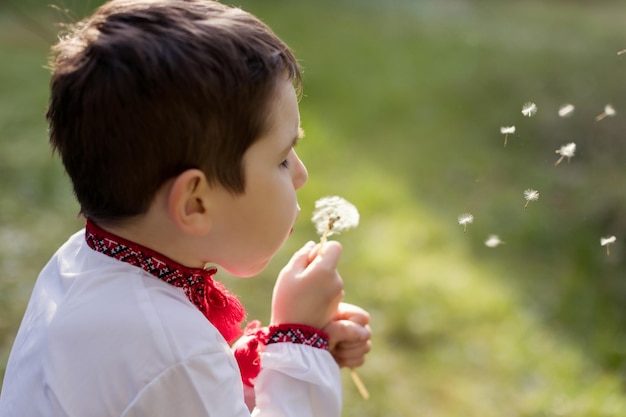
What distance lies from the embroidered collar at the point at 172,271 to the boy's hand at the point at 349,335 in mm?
181

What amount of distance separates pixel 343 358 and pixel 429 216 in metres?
1.90

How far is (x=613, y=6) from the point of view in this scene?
6074 mm

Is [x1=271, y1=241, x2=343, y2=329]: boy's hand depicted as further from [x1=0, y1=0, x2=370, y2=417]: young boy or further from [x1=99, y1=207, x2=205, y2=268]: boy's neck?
[x1=99, y1=207, x2=205, y2=268]: boy's neck

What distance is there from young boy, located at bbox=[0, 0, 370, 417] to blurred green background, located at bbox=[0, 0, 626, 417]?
49 centimetres

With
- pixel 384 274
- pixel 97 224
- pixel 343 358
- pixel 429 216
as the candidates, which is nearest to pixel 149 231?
pixel 97 224

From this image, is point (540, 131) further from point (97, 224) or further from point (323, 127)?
point (97, 224)

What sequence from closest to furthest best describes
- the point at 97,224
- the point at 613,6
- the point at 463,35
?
the point at 97,224 < the point at 463,35 < the point at 613,6

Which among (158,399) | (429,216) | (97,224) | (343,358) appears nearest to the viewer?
(158,399)

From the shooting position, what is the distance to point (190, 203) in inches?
41.9

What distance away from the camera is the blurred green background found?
2244mm

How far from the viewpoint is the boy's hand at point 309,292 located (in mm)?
1229

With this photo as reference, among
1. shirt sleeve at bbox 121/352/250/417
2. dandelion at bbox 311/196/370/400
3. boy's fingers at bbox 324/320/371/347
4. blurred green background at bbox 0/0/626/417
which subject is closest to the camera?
shirt sleeve at bbox 121/352/250/417

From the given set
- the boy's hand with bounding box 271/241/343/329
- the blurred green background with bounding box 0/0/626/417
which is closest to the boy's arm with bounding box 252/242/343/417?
the boy's hand with bounding box 271/241/343/329

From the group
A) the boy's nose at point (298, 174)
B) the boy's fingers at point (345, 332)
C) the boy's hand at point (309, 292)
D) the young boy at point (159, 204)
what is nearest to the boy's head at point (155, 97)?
the young boy at point (159, 204)
